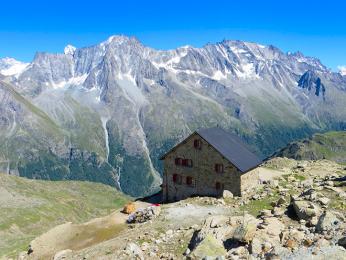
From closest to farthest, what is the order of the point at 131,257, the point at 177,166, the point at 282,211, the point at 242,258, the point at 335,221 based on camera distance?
the point at 242,258
the point at 335,221
the point at 131,257
the point at 282,211
the point at 177,166

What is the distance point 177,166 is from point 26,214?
92.1 m

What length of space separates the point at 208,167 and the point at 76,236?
23169 mm

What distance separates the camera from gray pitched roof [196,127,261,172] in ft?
219

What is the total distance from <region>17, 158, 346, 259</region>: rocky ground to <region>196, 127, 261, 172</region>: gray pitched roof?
14.3ft

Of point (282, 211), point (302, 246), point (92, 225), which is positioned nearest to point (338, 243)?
point (302, 246)

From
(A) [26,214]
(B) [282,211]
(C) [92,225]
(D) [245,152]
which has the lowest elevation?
(A) [26,214]

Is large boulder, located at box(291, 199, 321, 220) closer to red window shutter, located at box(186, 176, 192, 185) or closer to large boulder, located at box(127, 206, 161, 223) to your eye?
large boulder, located at box(127, 206, 161, 223)

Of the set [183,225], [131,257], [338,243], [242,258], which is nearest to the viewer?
[338,243]

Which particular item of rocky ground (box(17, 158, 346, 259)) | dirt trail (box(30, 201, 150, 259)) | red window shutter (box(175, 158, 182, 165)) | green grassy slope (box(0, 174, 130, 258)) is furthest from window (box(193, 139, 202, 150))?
green grassy slope (box(0, 174, 130, 258))

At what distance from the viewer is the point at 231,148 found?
235 ft

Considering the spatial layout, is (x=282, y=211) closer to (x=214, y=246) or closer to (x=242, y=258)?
(x=214, y=246)

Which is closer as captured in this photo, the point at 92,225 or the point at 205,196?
the point at 92,225

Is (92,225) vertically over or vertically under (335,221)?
under

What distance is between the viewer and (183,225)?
49.5 metres
